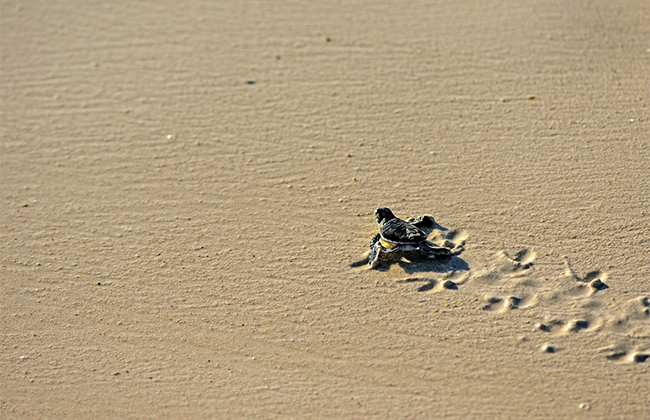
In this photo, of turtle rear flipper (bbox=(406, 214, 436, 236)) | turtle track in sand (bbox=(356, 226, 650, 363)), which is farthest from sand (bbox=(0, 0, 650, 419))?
turtle rear flipper (bbox=(406, 214, 436, 236))

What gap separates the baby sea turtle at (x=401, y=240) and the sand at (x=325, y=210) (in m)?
0.08

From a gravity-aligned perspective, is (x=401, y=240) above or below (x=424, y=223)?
below

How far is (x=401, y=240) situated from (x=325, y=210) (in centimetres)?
72

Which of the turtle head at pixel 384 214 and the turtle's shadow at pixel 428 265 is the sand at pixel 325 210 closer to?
the turtle's shadow at pixel 428 265

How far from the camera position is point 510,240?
3.28 metres

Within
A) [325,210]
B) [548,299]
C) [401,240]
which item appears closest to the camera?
[548,299]

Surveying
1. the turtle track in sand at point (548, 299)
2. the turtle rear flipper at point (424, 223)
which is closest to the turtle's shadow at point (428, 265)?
the turtle track in sand at point (548, 299)

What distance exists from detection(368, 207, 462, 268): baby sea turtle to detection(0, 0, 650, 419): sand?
0.08m

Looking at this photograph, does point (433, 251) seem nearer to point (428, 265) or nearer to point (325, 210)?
point (428, 265)

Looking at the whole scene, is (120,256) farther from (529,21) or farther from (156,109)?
(529,21)

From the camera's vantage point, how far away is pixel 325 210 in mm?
3701

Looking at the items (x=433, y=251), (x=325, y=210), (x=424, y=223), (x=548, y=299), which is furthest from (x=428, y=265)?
(x=325, y=210)

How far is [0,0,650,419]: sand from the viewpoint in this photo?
2705mm

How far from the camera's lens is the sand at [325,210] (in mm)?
2705
